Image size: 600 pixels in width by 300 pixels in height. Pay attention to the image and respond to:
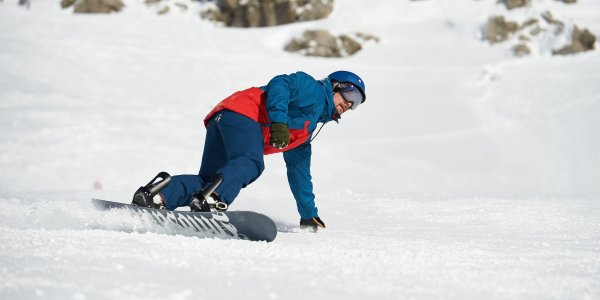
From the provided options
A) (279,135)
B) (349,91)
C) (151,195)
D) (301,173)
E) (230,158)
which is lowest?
(301,173)

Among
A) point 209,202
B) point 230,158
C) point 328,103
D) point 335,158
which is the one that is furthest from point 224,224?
point 335,158

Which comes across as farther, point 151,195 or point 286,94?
point 286,94

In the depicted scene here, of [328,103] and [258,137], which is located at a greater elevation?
[328,103]

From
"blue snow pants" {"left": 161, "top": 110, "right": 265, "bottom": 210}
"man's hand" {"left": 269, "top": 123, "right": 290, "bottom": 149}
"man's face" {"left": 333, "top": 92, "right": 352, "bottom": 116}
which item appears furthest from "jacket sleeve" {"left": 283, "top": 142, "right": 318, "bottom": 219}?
"man's hand" {"left": 269, "top": 123, "right": 290, "bottom": 149}

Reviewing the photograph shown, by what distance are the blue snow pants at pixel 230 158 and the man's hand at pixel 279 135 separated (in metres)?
0.15

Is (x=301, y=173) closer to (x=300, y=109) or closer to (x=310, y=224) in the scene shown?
(x=310, y=224)

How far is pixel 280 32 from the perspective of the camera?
21.5 m

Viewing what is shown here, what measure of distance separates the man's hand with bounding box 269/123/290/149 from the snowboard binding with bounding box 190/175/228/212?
15.6 inches

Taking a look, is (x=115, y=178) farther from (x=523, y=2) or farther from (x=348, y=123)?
(x=523, y=2)

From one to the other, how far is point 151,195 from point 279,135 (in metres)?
0.82

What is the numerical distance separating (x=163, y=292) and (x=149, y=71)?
15.7 metres

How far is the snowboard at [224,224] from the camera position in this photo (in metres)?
3.35

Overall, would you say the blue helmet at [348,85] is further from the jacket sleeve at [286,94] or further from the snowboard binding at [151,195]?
the snowboard binding at [151,195]

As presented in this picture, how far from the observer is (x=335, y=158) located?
1162 centimetres
